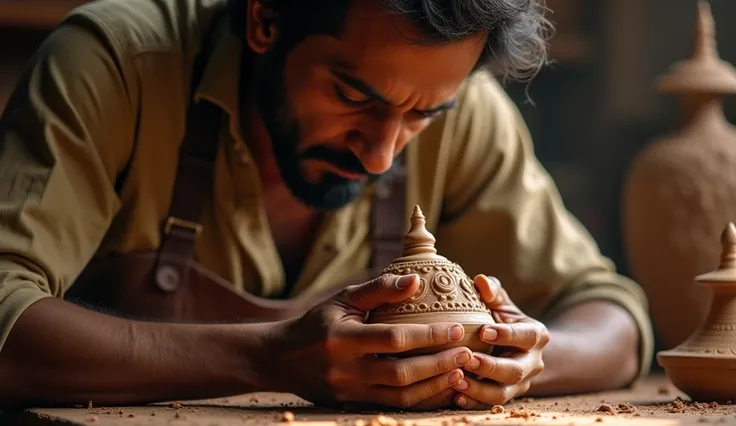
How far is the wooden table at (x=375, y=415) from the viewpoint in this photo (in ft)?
7.09

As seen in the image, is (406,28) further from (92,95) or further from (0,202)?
(0,202)

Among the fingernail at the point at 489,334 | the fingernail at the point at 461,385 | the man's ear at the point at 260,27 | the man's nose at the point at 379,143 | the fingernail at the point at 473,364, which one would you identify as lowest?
the fingernail at the point at 461,385

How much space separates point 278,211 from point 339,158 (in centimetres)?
46

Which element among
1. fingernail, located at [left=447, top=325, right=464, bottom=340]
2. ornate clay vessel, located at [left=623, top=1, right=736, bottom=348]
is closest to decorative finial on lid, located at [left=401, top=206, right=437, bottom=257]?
fingernail, located at [left=447, top=325, right=464, bottom=340]

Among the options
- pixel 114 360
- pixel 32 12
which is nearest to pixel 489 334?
pixel 114 360

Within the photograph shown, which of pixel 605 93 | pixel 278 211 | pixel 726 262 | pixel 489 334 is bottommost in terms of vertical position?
pixel 605 93

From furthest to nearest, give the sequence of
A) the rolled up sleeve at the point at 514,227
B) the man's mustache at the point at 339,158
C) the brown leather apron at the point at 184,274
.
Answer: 1. the rolled up sleeve at the point at 514,227
2. the brown leather apron at the point at 184,274
3. the man's mustache at the point at 339,158

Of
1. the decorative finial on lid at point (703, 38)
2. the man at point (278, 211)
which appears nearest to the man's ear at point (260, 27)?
the man at point (278, 211)

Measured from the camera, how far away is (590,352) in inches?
116

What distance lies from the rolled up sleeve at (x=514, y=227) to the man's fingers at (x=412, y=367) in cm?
94

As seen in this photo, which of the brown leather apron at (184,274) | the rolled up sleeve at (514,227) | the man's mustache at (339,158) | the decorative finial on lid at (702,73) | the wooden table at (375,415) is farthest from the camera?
the decorative finial on lid at (702,73)

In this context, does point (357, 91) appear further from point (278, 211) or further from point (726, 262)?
point (726, 262)

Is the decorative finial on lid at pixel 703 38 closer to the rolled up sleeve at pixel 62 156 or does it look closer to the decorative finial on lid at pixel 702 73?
the decorative finial on lid at pixel 702 73

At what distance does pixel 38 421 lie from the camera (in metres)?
2.37
